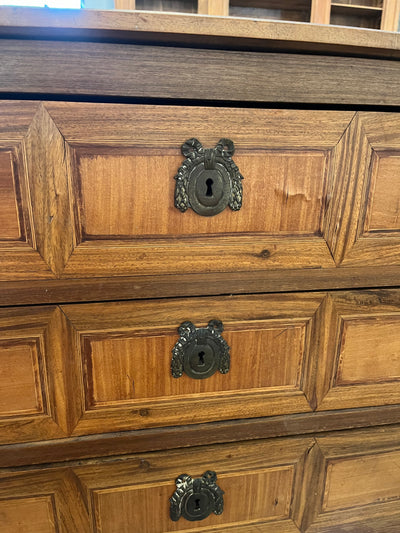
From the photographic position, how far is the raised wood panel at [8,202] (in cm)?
38

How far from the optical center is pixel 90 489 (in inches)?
19.5

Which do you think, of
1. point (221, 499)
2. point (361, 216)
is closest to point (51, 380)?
point (221, 499)

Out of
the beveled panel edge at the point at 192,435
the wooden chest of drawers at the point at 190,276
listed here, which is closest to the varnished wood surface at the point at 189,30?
the wooden chest of drawers at the point at 190,276

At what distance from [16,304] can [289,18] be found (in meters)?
0.70

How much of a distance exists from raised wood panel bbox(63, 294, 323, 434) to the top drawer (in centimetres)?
5

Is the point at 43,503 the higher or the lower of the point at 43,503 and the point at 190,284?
the lower

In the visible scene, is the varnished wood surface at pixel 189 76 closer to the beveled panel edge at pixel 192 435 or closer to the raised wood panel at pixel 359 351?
the raised wood panel at pixel 359 351

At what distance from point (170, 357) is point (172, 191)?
203 mm

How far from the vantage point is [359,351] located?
1.67ft

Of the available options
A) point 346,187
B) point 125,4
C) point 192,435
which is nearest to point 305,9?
point 125,4

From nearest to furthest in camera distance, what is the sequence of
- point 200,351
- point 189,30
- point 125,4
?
point 189,30, point 200,351, point 125,4

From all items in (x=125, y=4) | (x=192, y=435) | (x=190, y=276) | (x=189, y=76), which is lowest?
(x=192, y=435)

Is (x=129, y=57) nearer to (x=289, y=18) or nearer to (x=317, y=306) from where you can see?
(x=317, y=306)

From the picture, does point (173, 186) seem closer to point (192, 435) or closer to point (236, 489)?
point (192, 435)
